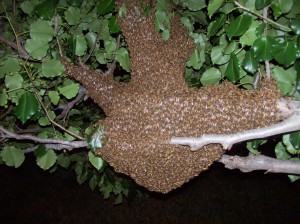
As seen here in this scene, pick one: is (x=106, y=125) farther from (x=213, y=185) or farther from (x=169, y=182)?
(x=213, y=185)

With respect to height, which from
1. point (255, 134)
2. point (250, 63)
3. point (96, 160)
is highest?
point (250, 63)

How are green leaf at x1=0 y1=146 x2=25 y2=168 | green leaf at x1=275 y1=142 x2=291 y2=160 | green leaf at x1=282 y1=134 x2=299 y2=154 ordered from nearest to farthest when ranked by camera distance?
green leaf at x1=282 y1=134 x2=299 y2=154 → green leaf at x1=275 y1=142 x2=291 y2=160 → green leaf at x1=0 y1=146 x2=25 y2=168

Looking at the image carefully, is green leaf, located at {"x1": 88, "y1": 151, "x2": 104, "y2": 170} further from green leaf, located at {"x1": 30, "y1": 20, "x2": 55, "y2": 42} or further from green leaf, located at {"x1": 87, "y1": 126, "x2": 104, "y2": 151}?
green leaf, located at {"x1": 30, "y1": 20, "x2": 55, "y2": 42}

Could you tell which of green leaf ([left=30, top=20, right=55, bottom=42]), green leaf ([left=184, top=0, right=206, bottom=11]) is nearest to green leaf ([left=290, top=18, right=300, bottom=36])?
green leaf ([left=184, top=0, right=206, bottom=11])

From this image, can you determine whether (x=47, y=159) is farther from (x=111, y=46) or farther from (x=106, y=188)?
(x=106, y=188)

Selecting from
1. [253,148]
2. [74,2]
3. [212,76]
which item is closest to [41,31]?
[74,2]

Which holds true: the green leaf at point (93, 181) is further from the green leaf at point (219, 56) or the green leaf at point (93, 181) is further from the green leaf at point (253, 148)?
the green leaf at point (219, 56)
